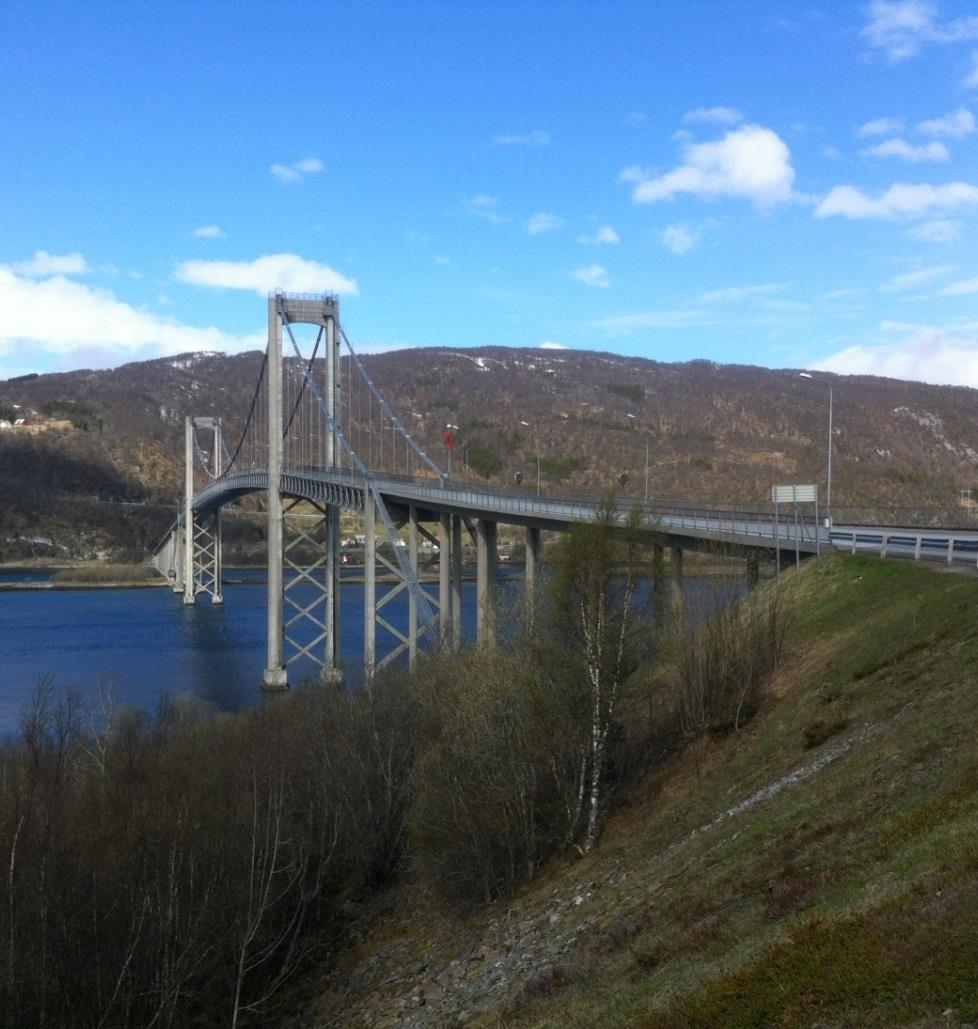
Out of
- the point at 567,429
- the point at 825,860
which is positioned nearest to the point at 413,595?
the point at 825,860

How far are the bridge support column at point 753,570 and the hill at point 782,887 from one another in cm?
377

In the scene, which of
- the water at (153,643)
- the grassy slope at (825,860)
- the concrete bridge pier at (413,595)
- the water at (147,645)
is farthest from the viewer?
the water at (147,645)

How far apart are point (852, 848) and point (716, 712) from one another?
273 inches

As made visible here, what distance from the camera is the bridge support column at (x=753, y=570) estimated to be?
21.0 meters

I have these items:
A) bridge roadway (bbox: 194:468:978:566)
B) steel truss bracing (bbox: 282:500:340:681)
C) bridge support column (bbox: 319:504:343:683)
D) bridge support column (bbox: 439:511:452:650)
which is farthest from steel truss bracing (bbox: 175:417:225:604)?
bridge support column (bbox: 439:511:452:650)

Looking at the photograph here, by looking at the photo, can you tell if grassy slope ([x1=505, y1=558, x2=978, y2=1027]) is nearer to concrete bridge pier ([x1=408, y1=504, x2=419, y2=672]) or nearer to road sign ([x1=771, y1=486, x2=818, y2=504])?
road sign ([x1=771, y1=486, x2=818, y2=504])

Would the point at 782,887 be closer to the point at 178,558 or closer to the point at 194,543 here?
the point at 194,543

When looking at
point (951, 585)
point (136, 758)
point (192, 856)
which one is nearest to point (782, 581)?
point (951, 585)

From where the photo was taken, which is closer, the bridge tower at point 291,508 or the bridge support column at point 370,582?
the bridge support column at point 370,582

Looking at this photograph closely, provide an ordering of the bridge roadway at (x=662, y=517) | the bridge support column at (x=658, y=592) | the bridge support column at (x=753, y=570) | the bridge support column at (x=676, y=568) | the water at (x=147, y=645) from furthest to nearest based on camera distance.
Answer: the water at (x=147, y=645) < the bridge support column at (x=676, y=568) < the bridge support column at (x=753, y=570) < the bridge roadway at (x=662, y=517) < the bridge support column at (x=658, y=592)

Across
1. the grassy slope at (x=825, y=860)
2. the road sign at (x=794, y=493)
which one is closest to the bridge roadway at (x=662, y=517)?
the road sign at (x=794, y=493)

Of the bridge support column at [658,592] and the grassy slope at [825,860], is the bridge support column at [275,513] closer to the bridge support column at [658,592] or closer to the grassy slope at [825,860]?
the bridge support column at [658,592]

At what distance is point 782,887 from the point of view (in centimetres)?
750

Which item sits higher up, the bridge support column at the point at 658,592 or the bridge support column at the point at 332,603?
the bridge support column at the point at 658,592
